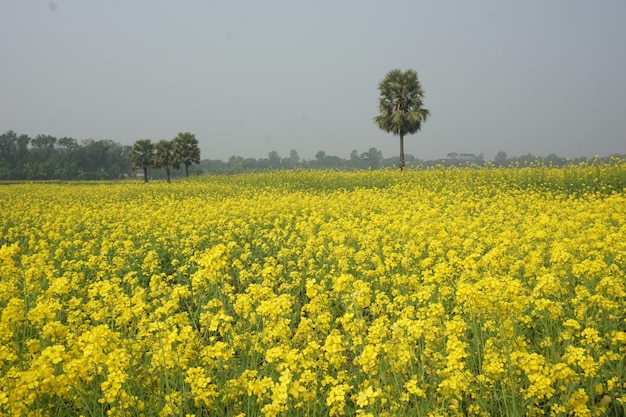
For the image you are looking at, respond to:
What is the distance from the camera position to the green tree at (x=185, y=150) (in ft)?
169

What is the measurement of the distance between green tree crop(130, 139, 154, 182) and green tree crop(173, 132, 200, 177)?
523cm

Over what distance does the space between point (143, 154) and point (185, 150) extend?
7.47 metres

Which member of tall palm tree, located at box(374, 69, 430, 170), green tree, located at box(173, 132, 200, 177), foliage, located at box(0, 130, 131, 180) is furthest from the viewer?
foliage, located at box(0, 130, 131, 180)

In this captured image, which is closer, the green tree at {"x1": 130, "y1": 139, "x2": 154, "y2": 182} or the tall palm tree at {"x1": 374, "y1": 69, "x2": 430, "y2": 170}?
the tall palm tree at {"x1": 374, "y1": 69, "x2": 430, "y2": 170}

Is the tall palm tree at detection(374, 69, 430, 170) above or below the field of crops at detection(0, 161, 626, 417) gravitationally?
above

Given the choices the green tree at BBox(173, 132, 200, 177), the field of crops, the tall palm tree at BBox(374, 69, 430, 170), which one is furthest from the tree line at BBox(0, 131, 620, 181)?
the field of crops

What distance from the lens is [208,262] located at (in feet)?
11.4

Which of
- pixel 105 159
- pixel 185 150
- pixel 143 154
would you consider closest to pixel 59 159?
pixel 105 159

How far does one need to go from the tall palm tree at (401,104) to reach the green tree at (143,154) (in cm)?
3540

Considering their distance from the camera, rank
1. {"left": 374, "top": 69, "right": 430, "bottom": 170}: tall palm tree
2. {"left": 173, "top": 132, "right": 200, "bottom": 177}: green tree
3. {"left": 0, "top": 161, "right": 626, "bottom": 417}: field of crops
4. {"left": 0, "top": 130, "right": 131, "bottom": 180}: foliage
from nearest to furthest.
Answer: {"left": 0, "top": 161, "right": 626, "bottom": 417}: field of crops < {"left": 374, "top": 69, "right": 430, "bottom": 170}: tall palm tree < {"left": 173, "top": 132, "right": 200, "bottom": 177}: green tree < {"left": 0, "top": 130, "right": 131, "bottom": 180}: foliage

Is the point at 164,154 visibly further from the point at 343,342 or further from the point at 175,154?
the point at 343,342

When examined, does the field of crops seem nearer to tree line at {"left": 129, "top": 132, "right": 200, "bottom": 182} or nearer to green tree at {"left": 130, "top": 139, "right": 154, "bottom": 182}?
tree line at {"left": 129, "top": 132, "right": 200, "bottom": 182}

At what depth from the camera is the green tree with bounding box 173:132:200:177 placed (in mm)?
51584

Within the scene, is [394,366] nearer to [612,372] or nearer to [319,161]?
[612,372]
